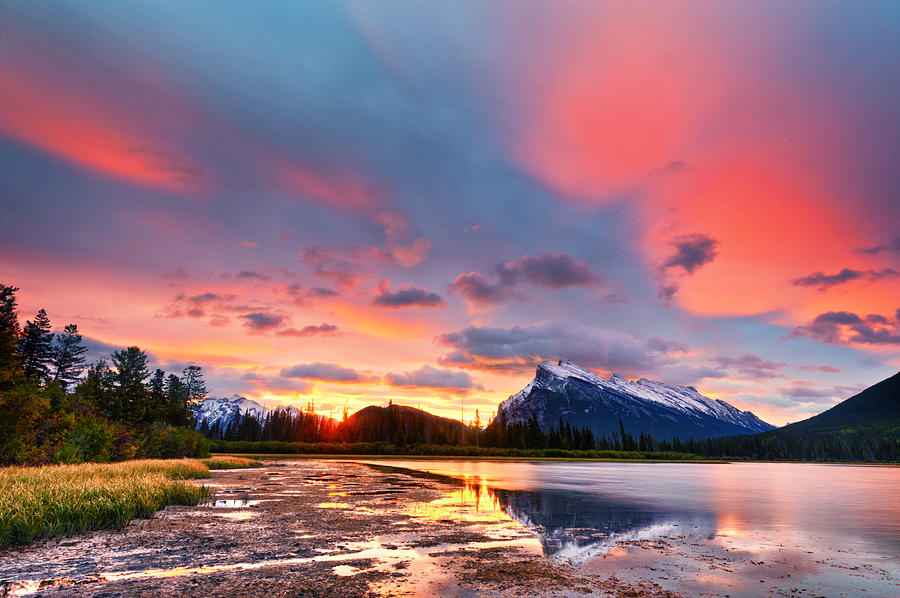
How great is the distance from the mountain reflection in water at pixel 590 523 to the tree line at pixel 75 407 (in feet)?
112

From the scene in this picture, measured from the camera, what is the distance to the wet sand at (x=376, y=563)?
10.5 m

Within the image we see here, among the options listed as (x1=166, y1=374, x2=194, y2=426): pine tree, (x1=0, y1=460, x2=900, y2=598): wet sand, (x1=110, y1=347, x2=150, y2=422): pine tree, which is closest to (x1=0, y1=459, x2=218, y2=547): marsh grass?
(x1=0, y1=460, x2=900, y2=598): wet sand

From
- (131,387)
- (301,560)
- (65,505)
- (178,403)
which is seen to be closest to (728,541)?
(301,560)

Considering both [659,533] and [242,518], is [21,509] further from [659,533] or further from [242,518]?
[659,533]

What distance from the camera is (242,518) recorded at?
65.6ft

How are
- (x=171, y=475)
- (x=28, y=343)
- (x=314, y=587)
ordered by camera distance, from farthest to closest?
(x=28, y=343) < (x=171, y=475) < (x=314, y=587)

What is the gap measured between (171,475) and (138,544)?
2605 centimetres

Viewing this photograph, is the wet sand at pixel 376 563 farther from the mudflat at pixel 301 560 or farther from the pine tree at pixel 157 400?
the pine tree at pixel 157 400

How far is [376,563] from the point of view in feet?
41.9

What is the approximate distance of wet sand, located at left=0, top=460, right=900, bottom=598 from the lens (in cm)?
1049

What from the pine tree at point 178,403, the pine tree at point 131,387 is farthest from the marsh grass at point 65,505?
the pine tree at point 178,403

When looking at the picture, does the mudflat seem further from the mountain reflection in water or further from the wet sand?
the mountain reflection in water

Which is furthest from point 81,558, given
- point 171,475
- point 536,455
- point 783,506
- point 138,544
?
point 536,455

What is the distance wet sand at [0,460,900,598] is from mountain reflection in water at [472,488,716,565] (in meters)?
0.26
